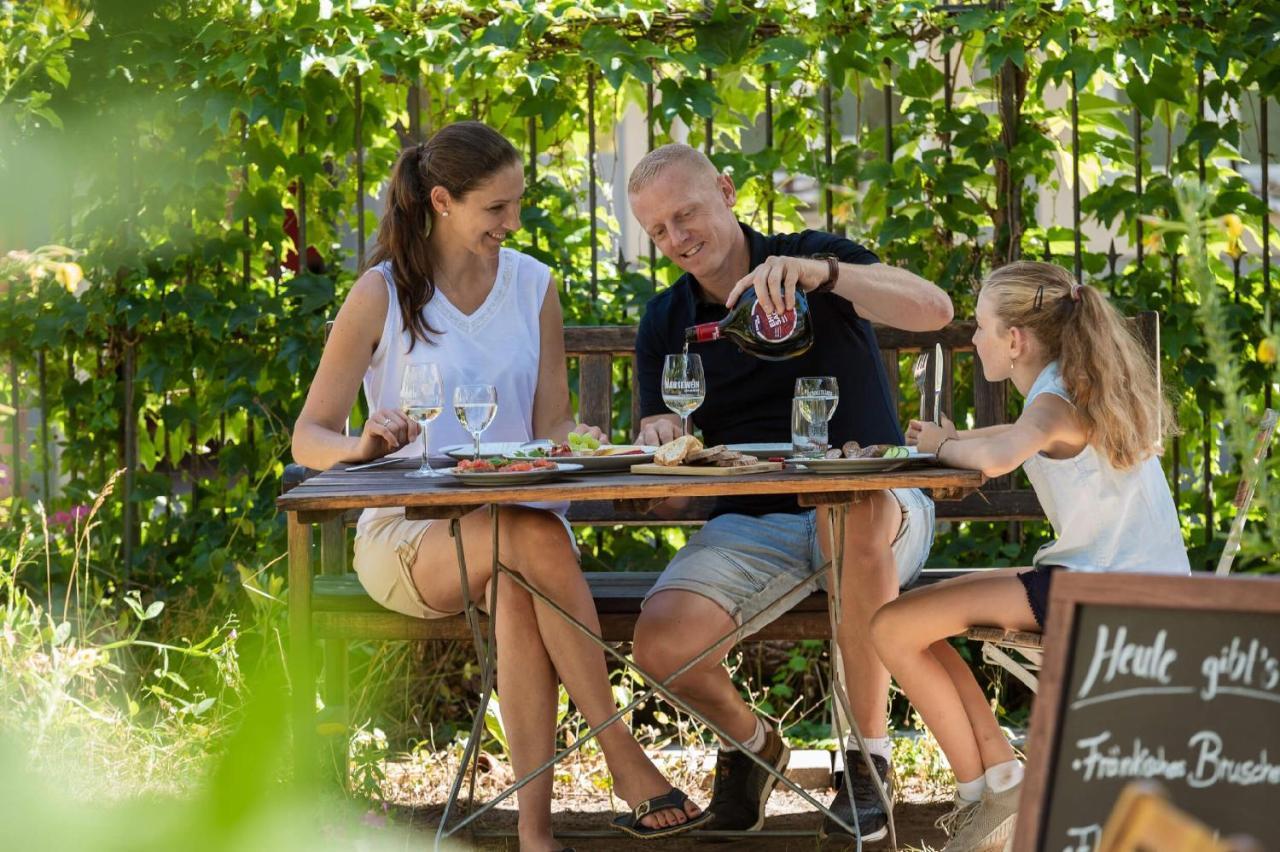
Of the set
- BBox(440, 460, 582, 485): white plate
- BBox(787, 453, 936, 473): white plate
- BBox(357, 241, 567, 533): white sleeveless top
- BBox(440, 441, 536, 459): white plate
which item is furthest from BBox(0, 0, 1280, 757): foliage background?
BBox(787, 453, 936, 473): white plate

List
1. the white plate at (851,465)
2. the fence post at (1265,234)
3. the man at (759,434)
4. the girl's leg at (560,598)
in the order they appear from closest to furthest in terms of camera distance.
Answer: the white plate at (851,465) < the girl's leg at (560,598) < the man at (759,434) < the fence post at (1265,234)

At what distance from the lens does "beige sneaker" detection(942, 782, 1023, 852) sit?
2.60 m

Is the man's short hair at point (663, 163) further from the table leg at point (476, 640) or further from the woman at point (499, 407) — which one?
the table leg at point (476, 640)

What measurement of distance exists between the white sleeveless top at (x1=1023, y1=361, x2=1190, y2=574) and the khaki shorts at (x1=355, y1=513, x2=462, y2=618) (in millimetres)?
1206

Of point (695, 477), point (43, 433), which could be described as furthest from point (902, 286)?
point (43, 433)

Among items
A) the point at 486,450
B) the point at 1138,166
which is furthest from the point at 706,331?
the point at 1138,166

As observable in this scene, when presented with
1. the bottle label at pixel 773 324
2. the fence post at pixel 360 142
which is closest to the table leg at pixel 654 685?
the bottle label at pixel 773 324

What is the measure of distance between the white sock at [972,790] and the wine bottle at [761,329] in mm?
916

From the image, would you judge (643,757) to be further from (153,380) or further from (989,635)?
(153,380)

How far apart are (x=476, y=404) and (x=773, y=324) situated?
680 millimetres

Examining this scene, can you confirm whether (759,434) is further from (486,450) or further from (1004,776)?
(1004,776)

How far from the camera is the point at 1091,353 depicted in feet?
8.89

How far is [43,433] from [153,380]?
43 cm

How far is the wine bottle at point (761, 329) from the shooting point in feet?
9.41
